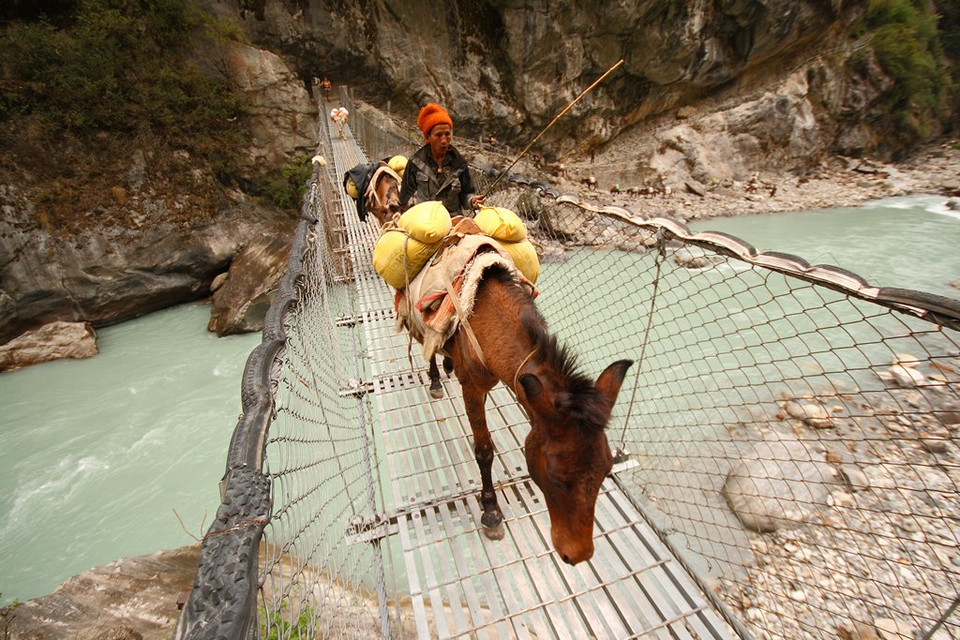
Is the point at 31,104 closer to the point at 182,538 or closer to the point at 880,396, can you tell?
the point at 182,538

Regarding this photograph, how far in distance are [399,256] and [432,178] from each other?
0.92 metres

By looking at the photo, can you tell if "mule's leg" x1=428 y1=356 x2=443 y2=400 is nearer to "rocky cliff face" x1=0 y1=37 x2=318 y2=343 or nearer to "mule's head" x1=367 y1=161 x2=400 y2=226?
"mule's head" x1=367 y1=161 x2=400 y2=226

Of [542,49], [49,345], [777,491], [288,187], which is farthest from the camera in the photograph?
[542,49]

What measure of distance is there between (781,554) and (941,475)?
6.20 ft

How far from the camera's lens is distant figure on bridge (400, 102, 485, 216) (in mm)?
2576

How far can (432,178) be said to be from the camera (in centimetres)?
269

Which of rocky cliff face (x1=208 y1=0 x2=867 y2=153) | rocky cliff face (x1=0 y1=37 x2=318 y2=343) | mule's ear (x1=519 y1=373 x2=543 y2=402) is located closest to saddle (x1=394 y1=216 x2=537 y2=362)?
mule's ear (x1=519 y1=373 x2=543 y2=402)

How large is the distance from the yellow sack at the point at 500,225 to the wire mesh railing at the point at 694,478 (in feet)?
1.45

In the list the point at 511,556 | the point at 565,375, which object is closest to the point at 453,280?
the point at 565,375

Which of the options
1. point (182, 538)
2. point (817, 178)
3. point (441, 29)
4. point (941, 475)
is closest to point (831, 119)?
point (817, 178)

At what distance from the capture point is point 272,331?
4.56 ft

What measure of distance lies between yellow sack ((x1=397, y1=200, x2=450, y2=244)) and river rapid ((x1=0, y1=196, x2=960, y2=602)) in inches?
107

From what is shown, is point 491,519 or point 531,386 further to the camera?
point 491,519

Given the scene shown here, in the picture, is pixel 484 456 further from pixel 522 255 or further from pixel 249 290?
pixel 249 290
